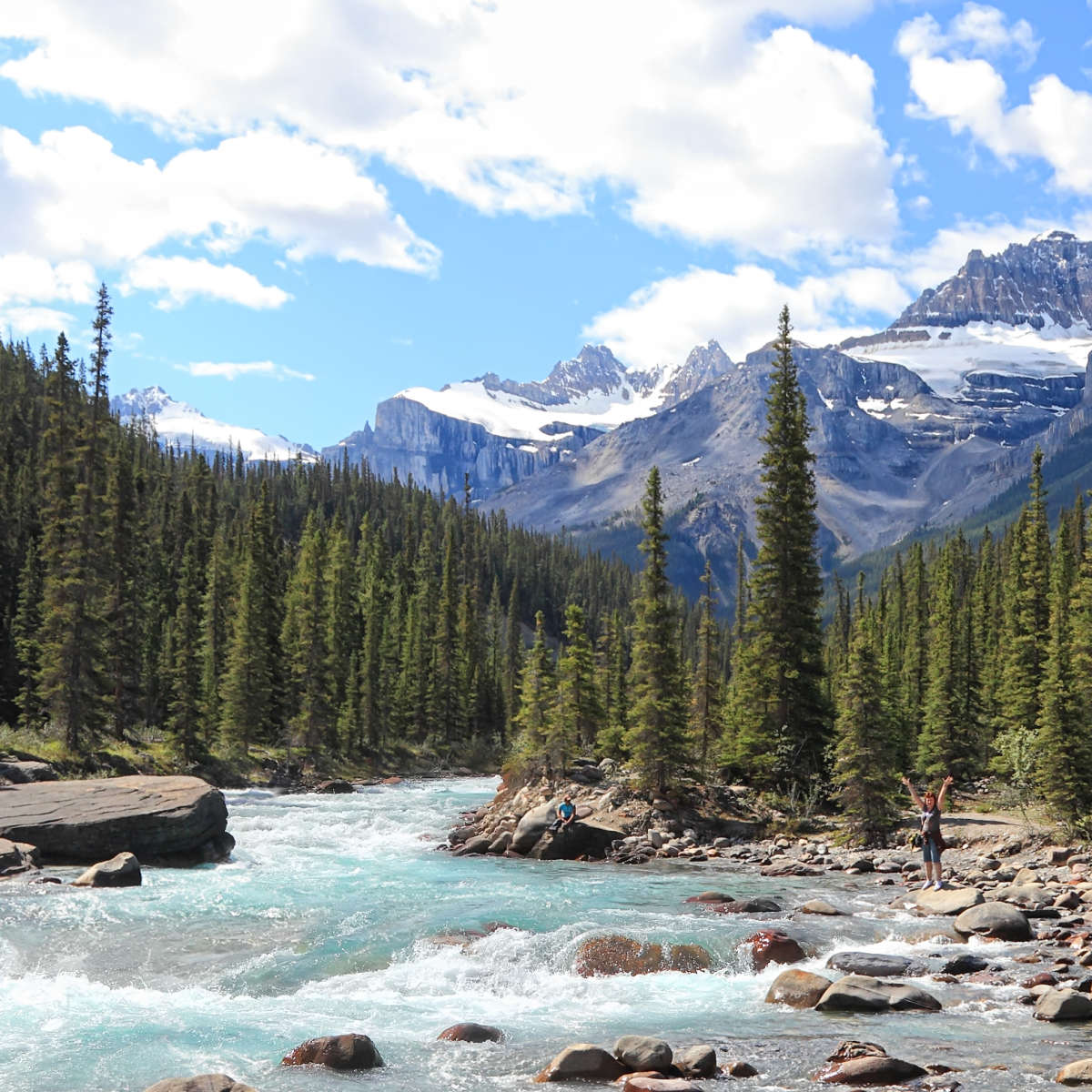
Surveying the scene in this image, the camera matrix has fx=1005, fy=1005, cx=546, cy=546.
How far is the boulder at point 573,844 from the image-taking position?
1339 inches

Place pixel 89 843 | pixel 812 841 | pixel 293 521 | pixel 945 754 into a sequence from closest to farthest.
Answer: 1. pixel 89 843
2. pixel 812 841
3. pixel 945 754
4. pixel 293 521

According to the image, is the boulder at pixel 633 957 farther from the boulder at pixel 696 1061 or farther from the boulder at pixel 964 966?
the boulder at pixel 696 1061

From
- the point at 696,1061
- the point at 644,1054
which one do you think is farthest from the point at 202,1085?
the point at 696,1061

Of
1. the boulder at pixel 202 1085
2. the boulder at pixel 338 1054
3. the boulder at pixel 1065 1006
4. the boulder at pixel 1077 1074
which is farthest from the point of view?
the boulder at pixel 1065 1006

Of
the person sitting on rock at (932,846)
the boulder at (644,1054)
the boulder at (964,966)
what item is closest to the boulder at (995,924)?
the boulder at (964,966)

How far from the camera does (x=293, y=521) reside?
7544 inches

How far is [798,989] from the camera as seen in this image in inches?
675

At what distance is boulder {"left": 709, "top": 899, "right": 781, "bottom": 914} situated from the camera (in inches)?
918

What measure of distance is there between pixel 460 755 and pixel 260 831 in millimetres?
54603

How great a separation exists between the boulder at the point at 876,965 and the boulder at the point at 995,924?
277cm

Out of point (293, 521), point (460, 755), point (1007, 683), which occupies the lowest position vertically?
point (460, 755)

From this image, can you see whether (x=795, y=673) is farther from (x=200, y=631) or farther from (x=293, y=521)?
(x=293, y=521)

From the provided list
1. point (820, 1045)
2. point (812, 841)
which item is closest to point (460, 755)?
point (812, 841)

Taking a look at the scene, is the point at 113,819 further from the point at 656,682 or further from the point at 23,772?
the point at 656,682
